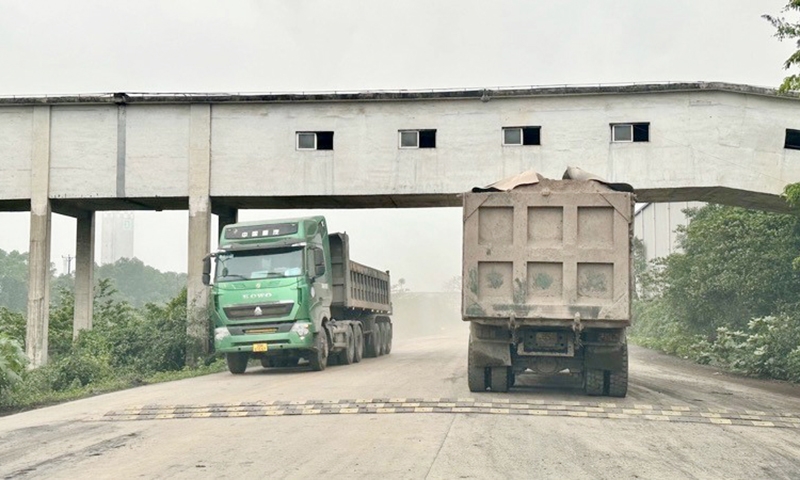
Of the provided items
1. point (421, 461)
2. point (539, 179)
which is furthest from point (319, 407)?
point (539, 179)

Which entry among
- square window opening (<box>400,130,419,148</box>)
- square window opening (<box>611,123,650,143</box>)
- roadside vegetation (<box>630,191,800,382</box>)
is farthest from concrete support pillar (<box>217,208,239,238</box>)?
roadside vegetation (<box>630,191,800,382</box>)

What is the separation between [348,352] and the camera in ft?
66.6

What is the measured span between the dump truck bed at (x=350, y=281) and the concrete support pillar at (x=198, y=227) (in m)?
4.63

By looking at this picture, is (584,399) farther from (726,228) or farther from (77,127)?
(77,127)

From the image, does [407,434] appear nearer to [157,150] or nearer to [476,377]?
[476,377]

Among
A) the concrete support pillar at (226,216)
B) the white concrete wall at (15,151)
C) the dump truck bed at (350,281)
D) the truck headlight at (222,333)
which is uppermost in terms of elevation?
the white concrete wall at (15,151)

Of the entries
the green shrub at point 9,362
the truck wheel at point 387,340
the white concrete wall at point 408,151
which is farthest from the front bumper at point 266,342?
the truck wheel at point 387,340

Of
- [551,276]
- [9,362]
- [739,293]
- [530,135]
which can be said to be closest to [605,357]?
[551,276]

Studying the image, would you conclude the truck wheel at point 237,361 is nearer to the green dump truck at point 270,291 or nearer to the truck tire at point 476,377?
the green dump truck at point 270,291

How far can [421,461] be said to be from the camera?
7.16 m

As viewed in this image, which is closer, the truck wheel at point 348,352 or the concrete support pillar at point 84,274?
the truck wheel at point 348,352

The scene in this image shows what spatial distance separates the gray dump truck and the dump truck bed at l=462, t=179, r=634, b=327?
15 mm

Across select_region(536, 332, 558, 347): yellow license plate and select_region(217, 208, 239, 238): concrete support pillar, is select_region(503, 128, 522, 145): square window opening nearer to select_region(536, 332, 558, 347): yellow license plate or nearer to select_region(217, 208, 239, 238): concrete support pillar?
select_region(217, 208, 239, 238): concrete support pillar

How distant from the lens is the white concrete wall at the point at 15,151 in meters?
22.9
